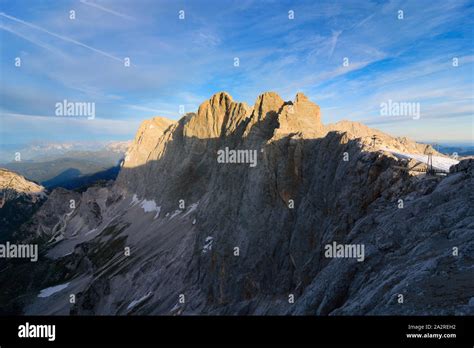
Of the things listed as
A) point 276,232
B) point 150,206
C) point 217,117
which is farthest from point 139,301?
point 217,117

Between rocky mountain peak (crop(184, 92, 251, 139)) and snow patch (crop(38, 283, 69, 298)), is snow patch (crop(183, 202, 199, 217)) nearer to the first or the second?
rocky mountain peak (crop(184, 92, 251, 139))

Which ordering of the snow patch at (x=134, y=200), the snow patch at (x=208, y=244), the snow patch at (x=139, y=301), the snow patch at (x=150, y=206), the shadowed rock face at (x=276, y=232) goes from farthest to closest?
the snow patch at (x=134, y=200) < the snow patch at (x=150, y=206) < the snow patch at (x=139, y=301) < the snow patch at (x=208, y=244) < the shadowed rock face at (x=276, y=232)

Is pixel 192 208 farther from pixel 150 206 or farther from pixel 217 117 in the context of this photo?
pixel 150 206

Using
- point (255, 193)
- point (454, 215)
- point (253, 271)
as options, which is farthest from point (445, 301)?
point (255, 193)

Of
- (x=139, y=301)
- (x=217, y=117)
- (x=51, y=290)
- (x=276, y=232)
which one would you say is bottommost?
(x=51, y=290)

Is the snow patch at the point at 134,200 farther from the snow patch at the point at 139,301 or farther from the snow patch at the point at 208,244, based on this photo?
the snow patch at the point at 208,244

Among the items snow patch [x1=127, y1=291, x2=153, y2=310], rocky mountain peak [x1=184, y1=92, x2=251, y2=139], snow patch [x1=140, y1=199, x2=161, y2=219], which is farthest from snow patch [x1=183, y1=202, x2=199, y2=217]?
snow patch [x1=127, y1=291, x2=153, y2=310]

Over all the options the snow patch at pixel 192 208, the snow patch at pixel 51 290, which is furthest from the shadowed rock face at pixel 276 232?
the snow patch at pixel 51 290
